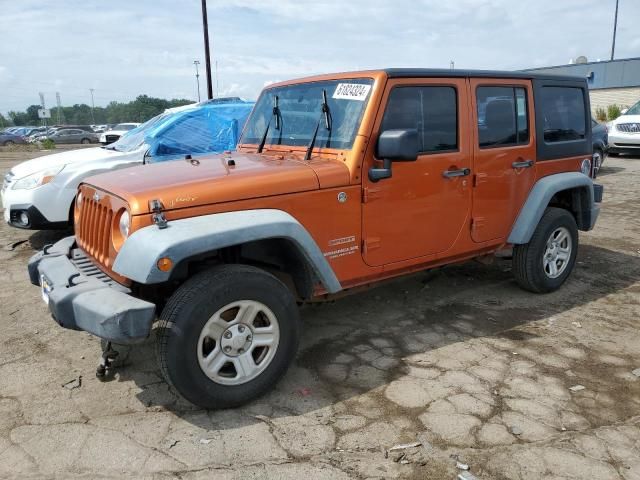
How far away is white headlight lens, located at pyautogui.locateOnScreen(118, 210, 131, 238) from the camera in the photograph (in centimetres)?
291

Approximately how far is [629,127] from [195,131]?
12.9 meters

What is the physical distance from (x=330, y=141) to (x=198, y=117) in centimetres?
438

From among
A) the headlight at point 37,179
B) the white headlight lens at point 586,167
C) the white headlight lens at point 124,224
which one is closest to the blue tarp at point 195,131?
the headlight at point 37,179

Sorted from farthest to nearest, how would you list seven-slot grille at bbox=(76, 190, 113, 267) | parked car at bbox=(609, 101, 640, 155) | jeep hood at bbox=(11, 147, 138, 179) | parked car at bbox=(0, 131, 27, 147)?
parked car at bbox=(0, 131, 27, 147) < parked car at bbox=(609, 101, 640, 155) < jeep hood at bbox=(11, 147, 138, 179) < seven-slot grille at bbox=(76, 190, 113, 267)

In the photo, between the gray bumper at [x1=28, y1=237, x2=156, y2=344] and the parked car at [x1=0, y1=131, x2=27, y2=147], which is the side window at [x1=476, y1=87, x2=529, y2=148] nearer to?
the gray bumper at [x1=28, y1=237, x2=156, y2=344]

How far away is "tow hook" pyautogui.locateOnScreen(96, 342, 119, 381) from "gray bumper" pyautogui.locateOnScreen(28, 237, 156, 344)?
0.55 meters

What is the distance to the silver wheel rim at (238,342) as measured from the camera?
2.93m

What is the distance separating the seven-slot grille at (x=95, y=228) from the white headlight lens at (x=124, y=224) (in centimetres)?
12

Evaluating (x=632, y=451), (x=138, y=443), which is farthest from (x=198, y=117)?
(x=632, y=451)

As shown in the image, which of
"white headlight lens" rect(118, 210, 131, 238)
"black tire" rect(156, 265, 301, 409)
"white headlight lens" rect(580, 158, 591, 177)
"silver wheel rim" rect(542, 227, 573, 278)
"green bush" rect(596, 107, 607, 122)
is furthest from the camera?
"green bush" rect(596, 107, 607, 122)

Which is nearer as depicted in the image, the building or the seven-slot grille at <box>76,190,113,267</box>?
the seven-slot grille at <box>76,190,113,267</box>

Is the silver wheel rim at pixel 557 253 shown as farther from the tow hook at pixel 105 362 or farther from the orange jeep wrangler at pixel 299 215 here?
the tow hook at pixel 105 362

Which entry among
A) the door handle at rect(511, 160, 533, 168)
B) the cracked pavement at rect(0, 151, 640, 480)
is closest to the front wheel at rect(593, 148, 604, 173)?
the cracked pavement at rect(0, 151, 640, 480)

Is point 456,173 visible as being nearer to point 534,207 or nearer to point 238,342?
point 534,207
